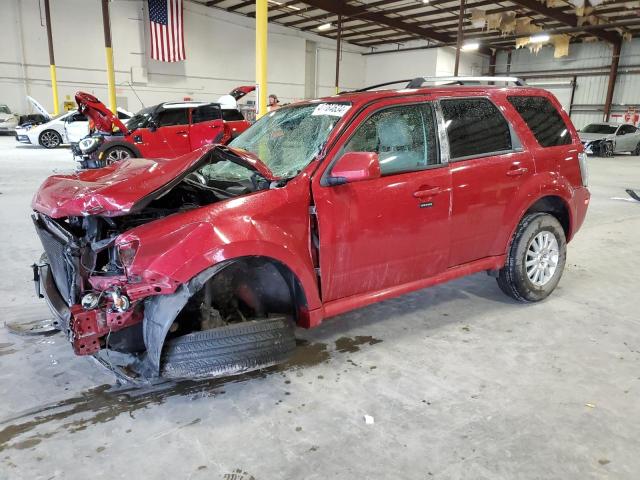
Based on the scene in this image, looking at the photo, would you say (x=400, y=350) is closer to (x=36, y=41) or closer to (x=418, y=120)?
(x=418, y=120)

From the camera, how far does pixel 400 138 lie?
295 centimetres

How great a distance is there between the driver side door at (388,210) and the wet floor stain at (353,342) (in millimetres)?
411

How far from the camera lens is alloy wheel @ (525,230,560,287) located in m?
3.62

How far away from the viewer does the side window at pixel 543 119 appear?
3.57 m

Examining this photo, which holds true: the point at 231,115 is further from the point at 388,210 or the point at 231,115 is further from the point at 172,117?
the point at 388,210

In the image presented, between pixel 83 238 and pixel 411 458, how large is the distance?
6.24 ft

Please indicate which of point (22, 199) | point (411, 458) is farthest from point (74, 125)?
point (411, 458)

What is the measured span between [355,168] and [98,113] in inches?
356

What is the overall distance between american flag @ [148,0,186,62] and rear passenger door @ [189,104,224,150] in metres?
13.4

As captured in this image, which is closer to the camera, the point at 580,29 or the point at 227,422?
the point at 227,422

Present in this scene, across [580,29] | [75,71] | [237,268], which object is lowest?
[237,268]

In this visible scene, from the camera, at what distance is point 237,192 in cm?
258

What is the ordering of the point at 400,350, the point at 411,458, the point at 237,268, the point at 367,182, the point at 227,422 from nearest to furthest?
the point at 411,458, the point at 227,422, the point at 237,268, the point at 367,182, the point at 400,350

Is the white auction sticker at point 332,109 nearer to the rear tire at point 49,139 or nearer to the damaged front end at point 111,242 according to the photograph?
the damaged front end at point 111,242
